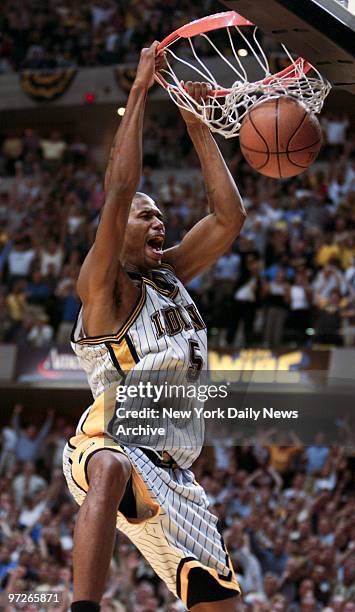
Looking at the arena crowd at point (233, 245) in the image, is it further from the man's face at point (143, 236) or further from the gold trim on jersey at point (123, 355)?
the gold trim on jersey at point (123, 355)

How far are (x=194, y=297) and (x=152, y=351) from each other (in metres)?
8.88

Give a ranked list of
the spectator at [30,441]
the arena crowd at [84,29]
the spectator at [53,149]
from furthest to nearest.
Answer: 1. the spectator at [53,149]
2. the arena crowd at [84,29]
3. the spectator at [30,441]

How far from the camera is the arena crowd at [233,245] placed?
42.2 ft

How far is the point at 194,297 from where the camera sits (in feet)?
44.9

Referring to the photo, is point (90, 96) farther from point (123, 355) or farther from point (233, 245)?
point (123, 355)

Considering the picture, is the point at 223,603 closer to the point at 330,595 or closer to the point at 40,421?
the point at 330,595

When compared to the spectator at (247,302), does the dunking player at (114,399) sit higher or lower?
higher

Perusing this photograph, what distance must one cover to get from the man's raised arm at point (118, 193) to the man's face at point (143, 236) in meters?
0.47

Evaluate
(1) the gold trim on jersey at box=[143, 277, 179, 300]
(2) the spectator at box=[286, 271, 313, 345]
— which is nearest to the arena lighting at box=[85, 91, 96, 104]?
(2) the spectator at box=[286, 271, 313, 345]

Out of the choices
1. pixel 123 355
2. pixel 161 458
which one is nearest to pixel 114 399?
pixel 123 355

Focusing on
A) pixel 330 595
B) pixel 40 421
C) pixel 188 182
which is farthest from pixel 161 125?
pixel 330 595

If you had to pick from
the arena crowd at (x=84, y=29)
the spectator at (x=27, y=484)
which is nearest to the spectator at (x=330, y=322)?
the spectator at (x=27, y=484)

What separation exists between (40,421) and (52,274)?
2110 mm

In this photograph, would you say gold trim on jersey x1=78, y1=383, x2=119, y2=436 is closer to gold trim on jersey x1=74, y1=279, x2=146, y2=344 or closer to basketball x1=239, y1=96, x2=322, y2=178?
gold trim on jersey x1=74, y1=279, x2=146, y2=344
